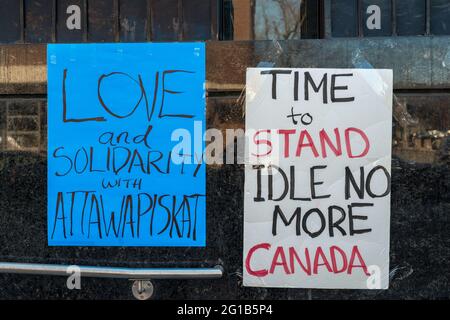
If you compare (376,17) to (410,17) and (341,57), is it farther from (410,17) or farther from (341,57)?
(341,57)

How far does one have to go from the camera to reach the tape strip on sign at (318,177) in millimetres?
3465

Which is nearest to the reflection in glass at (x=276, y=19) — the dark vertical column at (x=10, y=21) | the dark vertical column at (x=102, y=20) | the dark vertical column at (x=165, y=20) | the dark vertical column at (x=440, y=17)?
the dark vertical column at (x=165, y=20)

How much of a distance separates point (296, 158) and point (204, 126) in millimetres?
696

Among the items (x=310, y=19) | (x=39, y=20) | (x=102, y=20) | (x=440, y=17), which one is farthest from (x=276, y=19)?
(x=39, y=20)

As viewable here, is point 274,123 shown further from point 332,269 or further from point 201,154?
point 332,269

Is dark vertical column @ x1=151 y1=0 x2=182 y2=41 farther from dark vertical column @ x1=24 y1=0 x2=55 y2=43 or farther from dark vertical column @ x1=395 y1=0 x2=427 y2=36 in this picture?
dark vertical column @ x1=395 y1=0 x2=427 y2=36

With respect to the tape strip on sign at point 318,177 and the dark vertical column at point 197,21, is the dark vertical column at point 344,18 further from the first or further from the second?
the dark vertical column at point 197,21

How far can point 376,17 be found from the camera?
3.58 metres

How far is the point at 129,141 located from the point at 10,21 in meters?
1.33

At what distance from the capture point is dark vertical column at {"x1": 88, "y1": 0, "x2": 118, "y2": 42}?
3.68 meters

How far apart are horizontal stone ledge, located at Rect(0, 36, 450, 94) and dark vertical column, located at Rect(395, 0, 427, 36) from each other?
171 mm

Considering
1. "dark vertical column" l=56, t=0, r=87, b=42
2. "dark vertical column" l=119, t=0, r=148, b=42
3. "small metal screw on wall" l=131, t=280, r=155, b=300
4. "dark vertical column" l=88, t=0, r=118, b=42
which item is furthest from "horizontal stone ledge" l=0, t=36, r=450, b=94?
"small metal screw on wall" l=131, t=280, r=155, b=300

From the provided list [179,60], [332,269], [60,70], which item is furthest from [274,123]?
[60,70]

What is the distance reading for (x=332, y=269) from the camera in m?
3.53
